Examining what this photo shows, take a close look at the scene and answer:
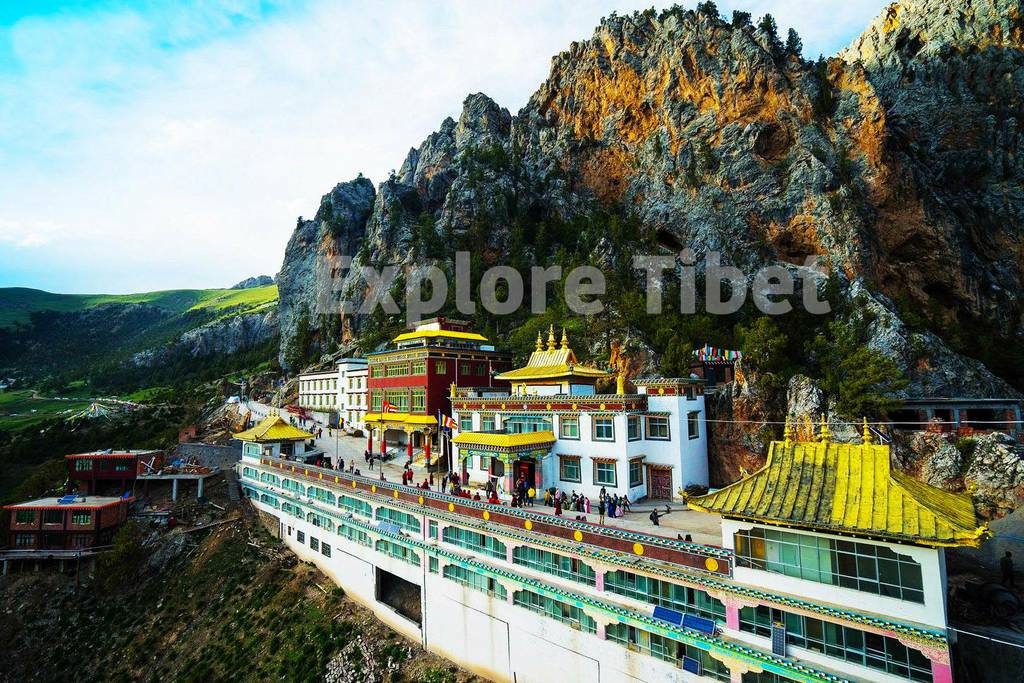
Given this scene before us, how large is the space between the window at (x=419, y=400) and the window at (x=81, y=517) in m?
25.8

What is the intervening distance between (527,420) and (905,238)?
50976 mm

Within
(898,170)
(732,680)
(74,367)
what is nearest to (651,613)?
(732,680)

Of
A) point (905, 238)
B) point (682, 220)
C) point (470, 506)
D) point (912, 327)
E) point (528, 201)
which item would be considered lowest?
point (470, 506)

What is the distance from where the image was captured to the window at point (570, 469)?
29797 mm

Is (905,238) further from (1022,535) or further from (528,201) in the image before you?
(528,201)

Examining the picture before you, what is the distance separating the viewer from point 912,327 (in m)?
43.8

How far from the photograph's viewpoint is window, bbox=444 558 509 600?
21.6m

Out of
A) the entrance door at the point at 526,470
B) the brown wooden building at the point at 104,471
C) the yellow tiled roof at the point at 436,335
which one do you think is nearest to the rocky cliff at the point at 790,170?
the yellow tiled roof at the point at 436,335

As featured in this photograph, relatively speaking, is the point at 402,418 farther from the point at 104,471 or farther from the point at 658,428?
the point at 104,471

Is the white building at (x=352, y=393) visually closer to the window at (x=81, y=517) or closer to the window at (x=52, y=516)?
the window at (x=81, y=517)

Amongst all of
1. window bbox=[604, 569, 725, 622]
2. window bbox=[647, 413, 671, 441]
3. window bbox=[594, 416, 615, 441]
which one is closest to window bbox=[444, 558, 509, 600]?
window bbox=[604, 569, 725, 622]

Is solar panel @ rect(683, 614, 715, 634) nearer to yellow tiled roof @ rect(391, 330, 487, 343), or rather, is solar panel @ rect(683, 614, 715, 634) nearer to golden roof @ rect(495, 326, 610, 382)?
golden roof @ rect(495, 326, 610, 382)

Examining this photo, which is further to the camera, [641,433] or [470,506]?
[641,433]

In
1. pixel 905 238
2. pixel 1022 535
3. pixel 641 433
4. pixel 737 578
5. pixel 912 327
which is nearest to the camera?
pixel 737 578
